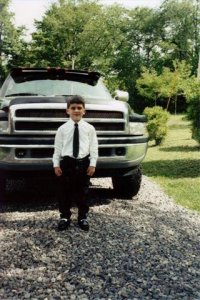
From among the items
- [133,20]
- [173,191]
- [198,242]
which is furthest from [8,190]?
[133,20]

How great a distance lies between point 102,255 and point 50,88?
121 inches

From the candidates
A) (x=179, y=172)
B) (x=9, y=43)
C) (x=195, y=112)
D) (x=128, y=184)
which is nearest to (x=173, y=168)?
(x=179, y=172)

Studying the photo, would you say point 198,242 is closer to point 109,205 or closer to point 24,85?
point 109,205

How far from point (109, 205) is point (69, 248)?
1.96 metres

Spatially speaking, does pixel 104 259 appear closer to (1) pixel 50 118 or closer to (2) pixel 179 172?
(1) pixel 50 118

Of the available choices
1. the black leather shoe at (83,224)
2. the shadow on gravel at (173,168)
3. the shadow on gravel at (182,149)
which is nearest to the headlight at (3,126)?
the black leather shoe at (83,224)

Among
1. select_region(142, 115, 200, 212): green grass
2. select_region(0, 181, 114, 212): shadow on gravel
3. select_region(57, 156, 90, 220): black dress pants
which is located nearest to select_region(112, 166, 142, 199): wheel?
select_region(0, 181, 114, 212): shadow on gravel

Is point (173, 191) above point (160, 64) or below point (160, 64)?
below

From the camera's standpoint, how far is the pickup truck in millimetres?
5363

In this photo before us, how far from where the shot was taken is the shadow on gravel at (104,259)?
3502 mm

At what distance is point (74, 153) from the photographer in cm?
483

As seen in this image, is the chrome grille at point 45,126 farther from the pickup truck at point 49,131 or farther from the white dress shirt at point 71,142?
the white dress shirt at point 71,142

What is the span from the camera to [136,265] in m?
4.01

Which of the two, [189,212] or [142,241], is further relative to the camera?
[189,212]
